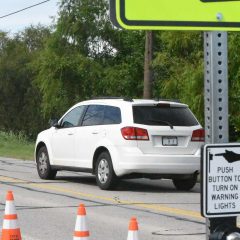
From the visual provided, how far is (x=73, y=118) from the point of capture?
14.7 meters

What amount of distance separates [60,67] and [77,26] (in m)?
2.54

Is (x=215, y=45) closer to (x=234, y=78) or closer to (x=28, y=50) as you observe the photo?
(x=234, y=78)

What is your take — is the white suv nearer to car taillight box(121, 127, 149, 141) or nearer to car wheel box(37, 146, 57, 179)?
car taillight box(121, 127, 149, 141)

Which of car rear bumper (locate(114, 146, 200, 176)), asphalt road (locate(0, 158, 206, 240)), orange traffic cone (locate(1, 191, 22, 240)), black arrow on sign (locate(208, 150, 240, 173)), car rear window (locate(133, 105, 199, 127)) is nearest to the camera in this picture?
black arrow on sign (locate(208, 150, 240, 173))

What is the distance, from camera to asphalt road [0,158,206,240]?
Result: 338 inches

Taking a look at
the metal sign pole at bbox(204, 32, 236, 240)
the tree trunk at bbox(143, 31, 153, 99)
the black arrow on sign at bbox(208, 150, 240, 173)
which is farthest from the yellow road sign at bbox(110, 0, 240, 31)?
the tree trunk at bbox(143, 31, 153, 99)

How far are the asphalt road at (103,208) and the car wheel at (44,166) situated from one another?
207 mm

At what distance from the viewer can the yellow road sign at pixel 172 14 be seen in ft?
7.83

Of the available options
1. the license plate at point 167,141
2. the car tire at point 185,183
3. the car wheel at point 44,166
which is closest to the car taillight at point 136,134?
the license plate at point 167,141

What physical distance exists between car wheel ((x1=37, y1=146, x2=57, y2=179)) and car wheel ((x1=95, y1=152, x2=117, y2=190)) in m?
2.20

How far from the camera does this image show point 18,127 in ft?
178

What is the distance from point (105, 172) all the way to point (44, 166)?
277 cm

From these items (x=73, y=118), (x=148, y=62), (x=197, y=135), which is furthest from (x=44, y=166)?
(x=148, y=62)

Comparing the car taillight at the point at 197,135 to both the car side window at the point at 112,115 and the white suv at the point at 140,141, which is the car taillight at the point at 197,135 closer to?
the white suv at the point at 140,141
